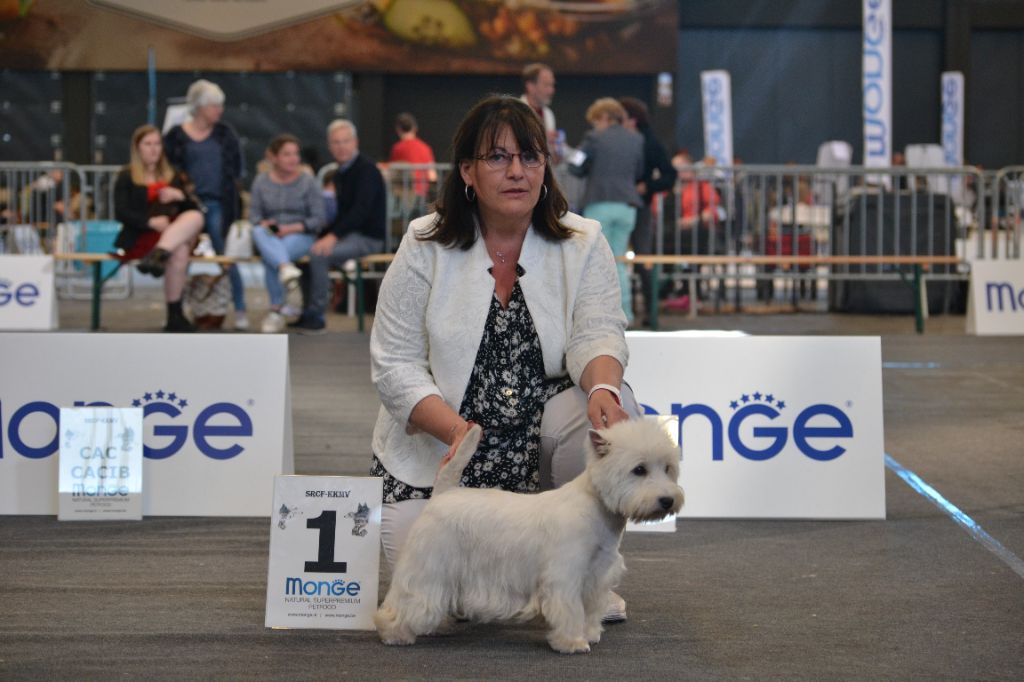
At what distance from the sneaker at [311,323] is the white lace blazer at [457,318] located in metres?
5.88

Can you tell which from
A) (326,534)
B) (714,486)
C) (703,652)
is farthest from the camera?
(714,486)

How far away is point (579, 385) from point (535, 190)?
415 mm

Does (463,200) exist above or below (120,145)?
below

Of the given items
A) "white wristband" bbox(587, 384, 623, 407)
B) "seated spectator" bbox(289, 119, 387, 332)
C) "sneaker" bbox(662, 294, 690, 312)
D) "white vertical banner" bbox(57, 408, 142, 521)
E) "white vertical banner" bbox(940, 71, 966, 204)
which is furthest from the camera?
"white vertical banner" bbox(940, 71, 966, 204)

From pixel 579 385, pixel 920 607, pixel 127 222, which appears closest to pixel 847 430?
pixel 920 607

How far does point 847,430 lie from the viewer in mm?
3748

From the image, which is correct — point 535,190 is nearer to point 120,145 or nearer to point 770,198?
point 770,198

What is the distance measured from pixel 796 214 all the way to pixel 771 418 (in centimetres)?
690

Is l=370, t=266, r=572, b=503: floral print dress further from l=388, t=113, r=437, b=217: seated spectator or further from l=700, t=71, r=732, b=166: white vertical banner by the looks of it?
l=700, t=71, r=732, b=166: white vertical banner

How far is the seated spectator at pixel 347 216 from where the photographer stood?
837cm

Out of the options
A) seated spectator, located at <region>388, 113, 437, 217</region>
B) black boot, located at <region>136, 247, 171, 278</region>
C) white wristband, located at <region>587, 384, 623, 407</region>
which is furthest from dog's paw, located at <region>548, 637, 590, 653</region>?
seated spectator, located at <region>388, 113, 437, 217</region>

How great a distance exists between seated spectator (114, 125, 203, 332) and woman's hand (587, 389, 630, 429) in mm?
5623

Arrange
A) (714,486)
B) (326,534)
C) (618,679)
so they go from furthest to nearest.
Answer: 1. (714,486)
2. (326,534)
3. (618,679)

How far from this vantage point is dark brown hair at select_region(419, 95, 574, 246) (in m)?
2.72
